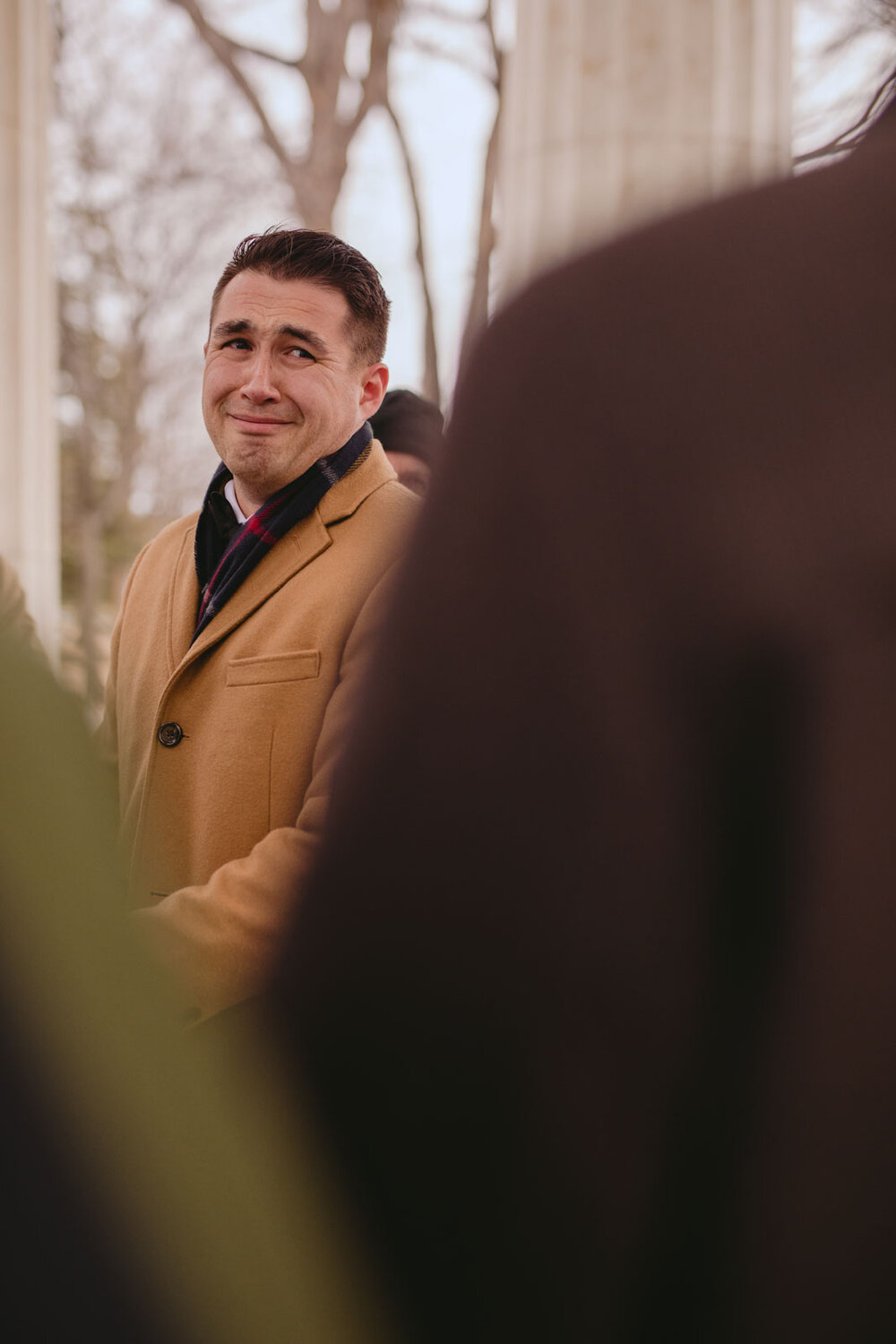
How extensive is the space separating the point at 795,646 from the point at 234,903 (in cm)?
135

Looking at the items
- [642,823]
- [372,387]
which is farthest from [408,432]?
[642,823]

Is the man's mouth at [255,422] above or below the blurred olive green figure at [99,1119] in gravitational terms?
above

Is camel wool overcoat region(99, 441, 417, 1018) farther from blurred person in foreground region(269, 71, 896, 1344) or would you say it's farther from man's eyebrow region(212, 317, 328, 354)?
blurred person in foreground region(269, 71, 896, 1344)

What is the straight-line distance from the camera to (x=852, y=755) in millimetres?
566

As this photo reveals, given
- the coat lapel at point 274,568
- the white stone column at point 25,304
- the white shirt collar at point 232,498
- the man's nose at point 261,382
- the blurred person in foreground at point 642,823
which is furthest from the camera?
the white stone column at point 25,304

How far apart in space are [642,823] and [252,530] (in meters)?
1.69

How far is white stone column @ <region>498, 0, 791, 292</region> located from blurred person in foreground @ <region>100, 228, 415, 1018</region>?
254 centimetres

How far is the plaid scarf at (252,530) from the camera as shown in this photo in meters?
2.15

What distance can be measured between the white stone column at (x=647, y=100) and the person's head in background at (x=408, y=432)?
0.98 m

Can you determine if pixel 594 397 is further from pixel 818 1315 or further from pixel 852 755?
pixel 818 1315

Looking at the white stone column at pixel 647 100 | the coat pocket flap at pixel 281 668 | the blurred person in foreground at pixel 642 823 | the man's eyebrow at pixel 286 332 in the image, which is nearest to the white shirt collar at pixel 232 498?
the man's eyebrow at pixel 286 332

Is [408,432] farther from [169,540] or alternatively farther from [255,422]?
[255,422]

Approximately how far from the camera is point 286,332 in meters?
2.25

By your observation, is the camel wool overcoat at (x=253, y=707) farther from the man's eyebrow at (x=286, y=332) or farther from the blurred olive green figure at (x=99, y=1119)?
the blurred olive green figure at (x=99, y=1119)
